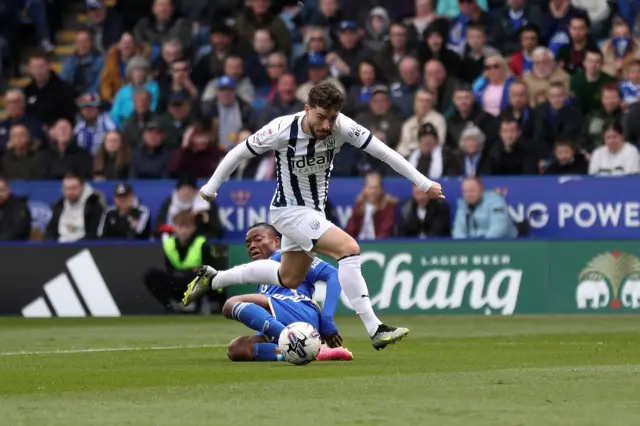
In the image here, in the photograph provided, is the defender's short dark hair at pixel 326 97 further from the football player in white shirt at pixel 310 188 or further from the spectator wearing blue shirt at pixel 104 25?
the spectator wearing blue shirt at pixel 104 25

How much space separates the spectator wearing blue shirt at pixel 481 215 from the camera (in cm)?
1941

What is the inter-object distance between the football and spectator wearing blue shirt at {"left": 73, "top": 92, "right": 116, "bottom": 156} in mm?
12014

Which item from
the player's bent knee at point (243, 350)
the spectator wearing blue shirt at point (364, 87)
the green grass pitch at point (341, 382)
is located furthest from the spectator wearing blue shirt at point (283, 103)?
the player's bent knee at point (243, 350)

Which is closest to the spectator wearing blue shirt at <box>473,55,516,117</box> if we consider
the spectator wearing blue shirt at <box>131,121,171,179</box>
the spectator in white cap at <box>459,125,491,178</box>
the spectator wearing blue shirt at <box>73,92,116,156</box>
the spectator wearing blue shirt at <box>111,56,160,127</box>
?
the spectator in white cap at <box>459,125,491,178</box>

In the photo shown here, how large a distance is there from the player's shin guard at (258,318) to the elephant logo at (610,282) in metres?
8.27

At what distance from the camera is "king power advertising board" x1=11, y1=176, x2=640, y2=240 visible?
1934 centimetres

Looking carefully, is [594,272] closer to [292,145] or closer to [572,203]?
[572,203]

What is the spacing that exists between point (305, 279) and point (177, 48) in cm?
1182

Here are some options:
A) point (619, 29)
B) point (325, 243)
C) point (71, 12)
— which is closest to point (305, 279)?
point (325, 243)

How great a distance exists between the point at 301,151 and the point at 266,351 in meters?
1.58

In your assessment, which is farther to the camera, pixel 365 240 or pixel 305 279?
pixel 365 240

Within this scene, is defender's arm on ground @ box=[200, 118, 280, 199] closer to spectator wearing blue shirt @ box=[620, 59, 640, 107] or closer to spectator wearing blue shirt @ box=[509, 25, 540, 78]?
spectator wearing blue shirt @ box=[620, 59, 640, 107]

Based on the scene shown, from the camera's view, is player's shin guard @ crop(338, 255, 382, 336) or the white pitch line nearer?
player's shin guard @ crop(338, 255, 382, 336)

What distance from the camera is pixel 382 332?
36.6 ft
